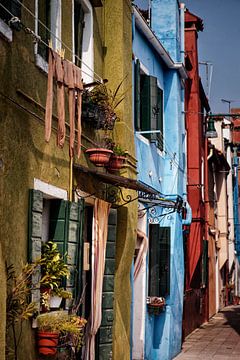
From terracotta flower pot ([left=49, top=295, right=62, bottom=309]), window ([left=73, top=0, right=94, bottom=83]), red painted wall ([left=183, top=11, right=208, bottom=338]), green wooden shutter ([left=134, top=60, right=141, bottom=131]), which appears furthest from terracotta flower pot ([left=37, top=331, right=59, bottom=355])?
red painted wall ([left=183, top=11, right=208, bottom=338])

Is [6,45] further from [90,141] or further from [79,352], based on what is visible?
[79,352]

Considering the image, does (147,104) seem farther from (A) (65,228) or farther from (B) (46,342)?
(B) (46,342)

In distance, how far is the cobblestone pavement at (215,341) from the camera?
15.7 meters

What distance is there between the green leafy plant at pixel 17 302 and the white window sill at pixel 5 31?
7.77 ft

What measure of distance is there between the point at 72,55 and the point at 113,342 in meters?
4.50

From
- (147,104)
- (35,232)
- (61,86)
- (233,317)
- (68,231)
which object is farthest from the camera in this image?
(233,317)

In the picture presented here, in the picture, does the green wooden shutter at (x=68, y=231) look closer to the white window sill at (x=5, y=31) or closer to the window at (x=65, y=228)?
the window at (x=65, y=228)

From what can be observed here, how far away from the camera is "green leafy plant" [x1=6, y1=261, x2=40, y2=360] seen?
7.42 m

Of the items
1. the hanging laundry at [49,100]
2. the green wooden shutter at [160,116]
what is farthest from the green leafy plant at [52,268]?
the green wooden shutter at [160,116]

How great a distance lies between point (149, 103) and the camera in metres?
14.0

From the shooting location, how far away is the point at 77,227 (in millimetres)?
9414

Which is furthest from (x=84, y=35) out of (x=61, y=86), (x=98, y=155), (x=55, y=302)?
(x=55, y=302)

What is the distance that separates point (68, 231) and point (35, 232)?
1092 mm

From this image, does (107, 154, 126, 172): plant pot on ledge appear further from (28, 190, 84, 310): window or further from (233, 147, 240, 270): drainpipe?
(233, 147, 240, 270): drainpipe
